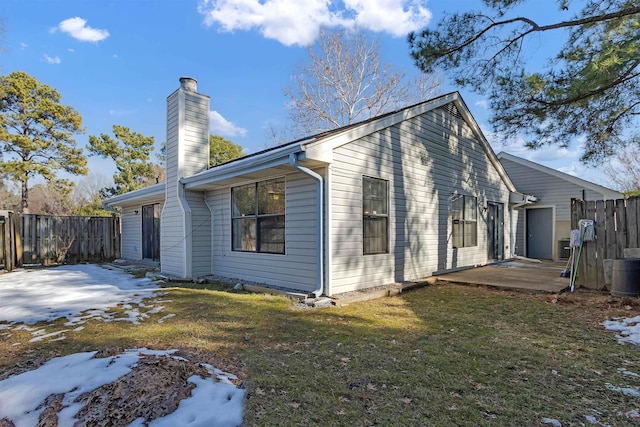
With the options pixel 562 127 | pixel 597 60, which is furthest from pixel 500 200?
pixel 597 60

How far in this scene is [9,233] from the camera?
33.3 feet

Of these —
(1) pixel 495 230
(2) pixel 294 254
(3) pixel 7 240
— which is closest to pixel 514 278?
(1) pixel 495 230

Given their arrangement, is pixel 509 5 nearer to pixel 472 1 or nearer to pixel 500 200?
pixel 472 1

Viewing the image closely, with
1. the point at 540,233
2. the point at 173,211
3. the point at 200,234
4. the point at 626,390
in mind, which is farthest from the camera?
the point at 540,233

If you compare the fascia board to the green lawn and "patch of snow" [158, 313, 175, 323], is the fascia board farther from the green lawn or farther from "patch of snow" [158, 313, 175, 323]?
"patch of snow" [158, 313, 175, 323]

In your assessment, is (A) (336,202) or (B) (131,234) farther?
(B) (131,234)

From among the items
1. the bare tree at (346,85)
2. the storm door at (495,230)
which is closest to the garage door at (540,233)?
the storm door at (495,230)

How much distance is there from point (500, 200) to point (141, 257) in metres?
12.4

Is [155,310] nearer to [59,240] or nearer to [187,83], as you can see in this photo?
[187,83]

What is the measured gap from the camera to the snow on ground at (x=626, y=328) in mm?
3844

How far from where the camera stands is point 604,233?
6375mm

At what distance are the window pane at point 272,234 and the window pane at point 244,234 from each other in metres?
0.26

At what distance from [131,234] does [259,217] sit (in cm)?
828

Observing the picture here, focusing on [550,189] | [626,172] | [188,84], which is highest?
[188,84]
